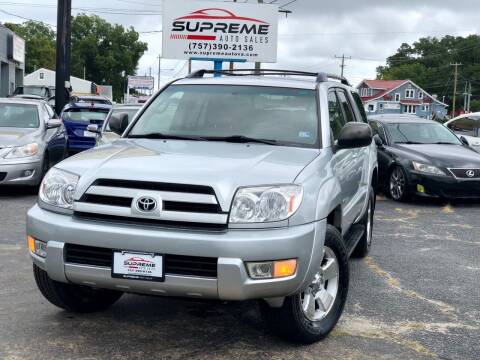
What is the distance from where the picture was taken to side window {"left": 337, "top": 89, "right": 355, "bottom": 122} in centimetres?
567

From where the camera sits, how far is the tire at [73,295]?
4.16 metres

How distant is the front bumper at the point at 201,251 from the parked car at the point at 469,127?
1155cm

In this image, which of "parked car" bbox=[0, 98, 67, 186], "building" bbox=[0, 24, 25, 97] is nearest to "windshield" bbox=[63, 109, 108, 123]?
"parked car" bbox=[0, 98, 67, 186]

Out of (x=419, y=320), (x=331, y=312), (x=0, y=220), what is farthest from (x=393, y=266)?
(x=0, y=220)

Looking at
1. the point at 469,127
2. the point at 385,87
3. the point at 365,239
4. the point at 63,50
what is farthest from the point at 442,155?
the point at 385,87

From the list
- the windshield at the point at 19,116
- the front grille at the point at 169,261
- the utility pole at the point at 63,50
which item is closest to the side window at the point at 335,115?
the front grille at the point at 169,261

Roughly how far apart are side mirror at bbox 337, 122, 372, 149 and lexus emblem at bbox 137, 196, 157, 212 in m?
1.61

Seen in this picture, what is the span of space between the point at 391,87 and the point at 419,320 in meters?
97.8

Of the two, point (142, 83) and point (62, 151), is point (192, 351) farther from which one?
point (142, 83)

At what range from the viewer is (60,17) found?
1870cm

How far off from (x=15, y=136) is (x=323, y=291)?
22.7ft

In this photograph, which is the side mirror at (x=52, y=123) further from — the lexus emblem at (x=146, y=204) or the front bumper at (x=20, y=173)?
the lexus emblem at (x=146, y=204)

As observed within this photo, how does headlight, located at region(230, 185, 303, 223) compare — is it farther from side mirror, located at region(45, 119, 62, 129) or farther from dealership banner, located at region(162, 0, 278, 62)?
dealership banner, located at region(162, 0, 278, 62)

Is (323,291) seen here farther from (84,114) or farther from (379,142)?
(84,114)
